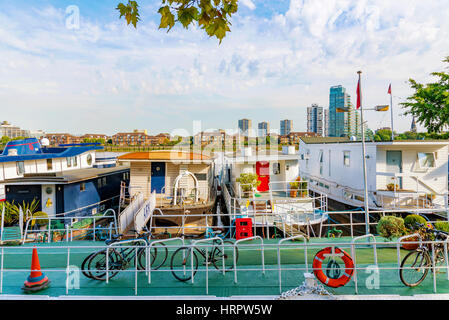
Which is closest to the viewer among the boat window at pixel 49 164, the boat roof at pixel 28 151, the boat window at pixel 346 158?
the boat window at pixel 346 158

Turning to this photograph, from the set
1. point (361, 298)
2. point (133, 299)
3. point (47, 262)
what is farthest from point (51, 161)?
point (361, 298)

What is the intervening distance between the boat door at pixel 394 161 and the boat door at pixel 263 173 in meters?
7.66

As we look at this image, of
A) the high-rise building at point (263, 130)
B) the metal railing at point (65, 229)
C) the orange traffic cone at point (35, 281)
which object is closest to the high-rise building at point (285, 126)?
the high-rise building at point (263, 130)

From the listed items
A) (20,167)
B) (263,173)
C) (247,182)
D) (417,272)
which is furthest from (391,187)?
(20,167)

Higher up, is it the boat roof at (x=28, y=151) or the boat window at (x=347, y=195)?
the boat roof at (x=28, y=151)

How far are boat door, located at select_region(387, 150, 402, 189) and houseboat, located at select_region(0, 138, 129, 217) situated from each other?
1775 cm

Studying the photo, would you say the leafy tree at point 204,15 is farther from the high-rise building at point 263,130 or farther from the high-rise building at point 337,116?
the high-rise building at point 337,116

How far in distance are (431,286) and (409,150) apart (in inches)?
552

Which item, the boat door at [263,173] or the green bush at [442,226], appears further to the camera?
the boat door at [263,173]

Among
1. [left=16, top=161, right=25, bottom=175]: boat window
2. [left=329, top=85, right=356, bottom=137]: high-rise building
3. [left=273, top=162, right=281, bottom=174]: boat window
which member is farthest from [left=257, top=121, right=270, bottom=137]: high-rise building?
[left=16, top=161, right=25, bottom=175]: boat window

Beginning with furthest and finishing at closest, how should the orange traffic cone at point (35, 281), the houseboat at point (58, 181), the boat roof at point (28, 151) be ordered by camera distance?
the boat roof at point (28, 151), the houseboat at point (58, 181), the orange traffic cone at point (35, 281)

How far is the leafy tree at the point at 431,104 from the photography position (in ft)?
65.6

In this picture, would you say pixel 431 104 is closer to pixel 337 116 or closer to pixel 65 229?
pixel 65 229

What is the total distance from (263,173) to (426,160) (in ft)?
33.3
